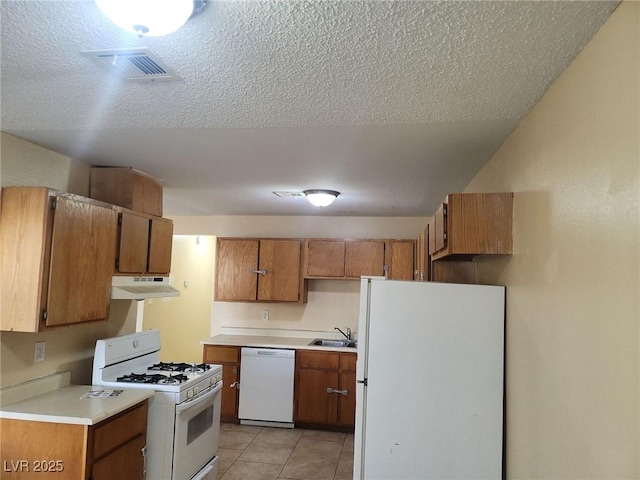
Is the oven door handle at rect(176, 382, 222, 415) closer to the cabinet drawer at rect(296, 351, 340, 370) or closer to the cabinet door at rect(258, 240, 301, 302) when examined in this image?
the cabinet drawer at rect(296, 351, 340, 370)

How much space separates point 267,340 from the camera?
5.02 m

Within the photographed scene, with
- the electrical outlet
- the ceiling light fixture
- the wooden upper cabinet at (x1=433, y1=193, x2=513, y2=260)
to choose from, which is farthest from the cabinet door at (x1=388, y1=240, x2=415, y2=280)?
the electrical outlet

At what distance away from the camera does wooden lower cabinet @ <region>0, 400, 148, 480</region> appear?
86.0 inches

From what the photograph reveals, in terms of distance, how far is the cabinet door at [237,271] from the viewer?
509 cm

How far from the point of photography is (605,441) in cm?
120

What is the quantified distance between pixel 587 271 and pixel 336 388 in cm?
367

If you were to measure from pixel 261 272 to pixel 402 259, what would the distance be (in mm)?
1616

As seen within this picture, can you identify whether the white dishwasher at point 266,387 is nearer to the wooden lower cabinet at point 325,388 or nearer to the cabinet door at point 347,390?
the wooden lower cabinet at point 325,388

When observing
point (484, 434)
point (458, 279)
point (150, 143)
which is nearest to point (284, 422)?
point (458, 279)

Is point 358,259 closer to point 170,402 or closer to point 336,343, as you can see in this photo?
point 336,343

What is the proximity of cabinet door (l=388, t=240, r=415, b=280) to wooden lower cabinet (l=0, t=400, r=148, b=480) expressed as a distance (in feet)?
10.6

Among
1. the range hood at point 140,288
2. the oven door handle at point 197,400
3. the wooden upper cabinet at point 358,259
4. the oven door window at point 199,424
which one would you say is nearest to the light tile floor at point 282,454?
the oven door window at point 199,424

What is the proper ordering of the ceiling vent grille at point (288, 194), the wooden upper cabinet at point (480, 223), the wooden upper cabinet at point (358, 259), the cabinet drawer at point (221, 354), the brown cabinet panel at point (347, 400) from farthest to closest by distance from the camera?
the wooden upper cabinet at point (358, 259), the cabinet drawer at point (221, 354), the brown cabinet panel at point (347, 400), the ceiling vent grille at point (288, 194), the wooden upper cabinet at point (480, 223)

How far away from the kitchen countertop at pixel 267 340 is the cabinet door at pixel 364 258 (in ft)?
2.79
